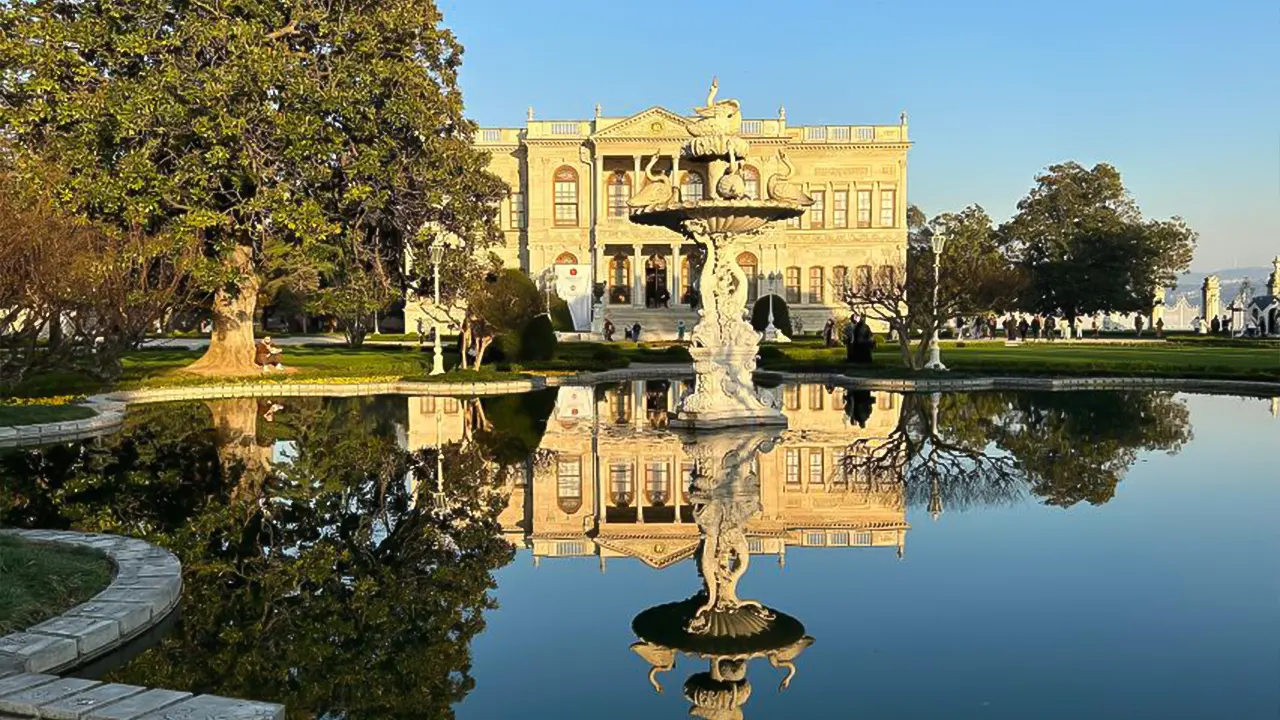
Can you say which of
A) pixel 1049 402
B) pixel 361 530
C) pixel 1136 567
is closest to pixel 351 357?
pixel 1049 402

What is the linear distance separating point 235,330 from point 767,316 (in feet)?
75.3

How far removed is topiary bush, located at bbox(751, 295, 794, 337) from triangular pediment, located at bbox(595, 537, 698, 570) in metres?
32.2

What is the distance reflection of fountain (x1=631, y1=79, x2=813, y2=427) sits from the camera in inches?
560

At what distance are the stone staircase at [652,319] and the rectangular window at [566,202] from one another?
676cm

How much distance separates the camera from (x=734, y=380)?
14570mm

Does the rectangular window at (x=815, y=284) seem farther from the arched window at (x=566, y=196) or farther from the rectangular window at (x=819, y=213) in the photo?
the arched window at (x=566, y=196)

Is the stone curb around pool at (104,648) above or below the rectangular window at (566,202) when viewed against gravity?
below

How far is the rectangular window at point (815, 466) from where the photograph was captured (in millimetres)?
10081

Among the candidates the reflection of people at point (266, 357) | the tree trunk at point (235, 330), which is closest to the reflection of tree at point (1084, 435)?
the reflection of people at point (266, 357)

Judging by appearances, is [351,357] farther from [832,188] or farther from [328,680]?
[832,188]

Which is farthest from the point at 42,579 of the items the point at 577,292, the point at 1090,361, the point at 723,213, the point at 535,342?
the point at 577,292

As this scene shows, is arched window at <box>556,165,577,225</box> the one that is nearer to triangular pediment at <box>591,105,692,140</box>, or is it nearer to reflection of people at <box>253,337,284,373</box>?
triangular pediment at <box>591,105,692,140</box>

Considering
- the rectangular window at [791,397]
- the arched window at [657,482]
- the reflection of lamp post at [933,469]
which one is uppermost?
the arched window at [657,482]

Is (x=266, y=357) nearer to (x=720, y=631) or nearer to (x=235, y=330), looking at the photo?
(x=235, y=330)
